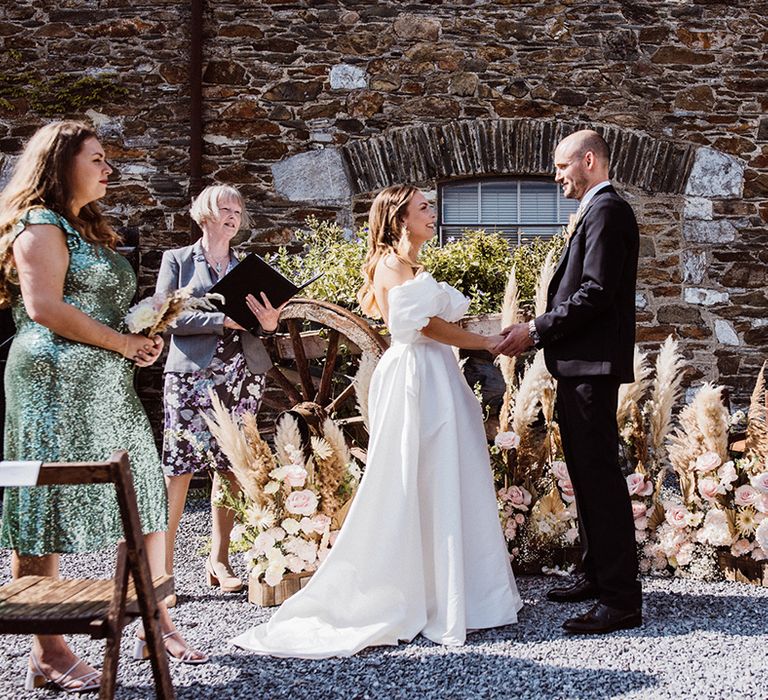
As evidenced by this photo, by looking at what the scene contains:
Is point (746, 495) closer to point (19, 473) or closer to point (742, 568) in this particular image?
point (742, 568)

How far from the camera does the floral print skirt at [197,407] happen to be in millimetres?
4309

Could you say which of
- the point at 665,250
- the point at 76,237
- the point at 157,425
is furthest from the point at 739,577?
the point at 157,425

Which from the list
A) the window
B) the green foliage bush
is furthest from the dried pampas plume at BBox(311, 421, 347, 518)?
the window

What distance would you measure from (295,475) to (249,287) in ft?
2.93

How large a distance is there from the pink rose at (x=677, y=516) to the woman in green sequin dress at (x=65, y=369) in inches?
98.7

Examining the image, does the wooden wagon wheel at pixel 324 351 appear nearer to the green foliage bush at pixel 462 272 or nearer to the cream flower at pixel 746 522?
the green foliage bush at pixel 462 272

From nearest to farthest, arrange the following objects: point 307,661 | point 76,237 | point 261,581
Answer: point 76,237 < point 307,661 < point 261,581

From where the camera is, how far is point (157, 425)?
767cm

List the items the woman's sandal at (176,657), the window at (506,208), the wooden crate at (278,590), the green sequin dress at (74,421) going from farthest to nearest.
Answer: the window at (506,208), the wooden crate at (278,590), the woman's sandal at (176,657), the green sequin dress at (74,421)

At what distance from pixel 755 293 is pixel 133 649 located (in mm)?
6099

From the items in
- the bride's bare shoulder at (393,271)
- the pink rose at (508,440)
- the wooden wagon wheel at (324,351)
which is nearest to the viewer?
the bride's bare shoulder at (393,271)

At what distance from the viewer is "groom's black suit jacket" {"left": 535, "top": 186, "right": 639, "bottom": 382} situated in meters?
3.57

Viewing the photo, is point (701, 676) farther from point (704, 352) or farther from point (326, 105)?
point (326, 105)

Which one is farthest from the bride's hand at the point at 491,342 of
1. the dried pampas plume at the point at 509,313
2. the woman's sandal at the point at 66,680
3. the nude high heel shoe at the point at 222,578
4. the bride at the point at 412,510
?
the woman's sandal at the point at 66,680
